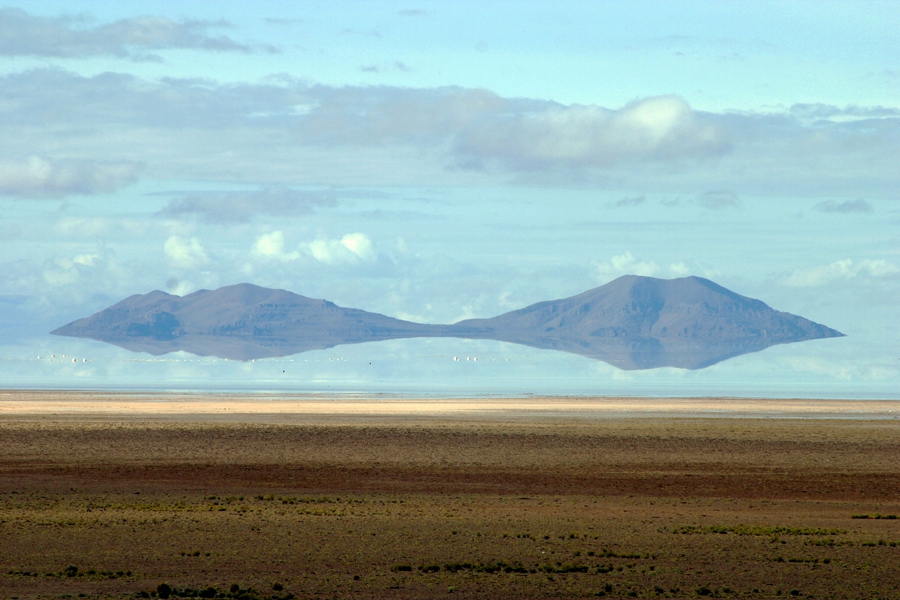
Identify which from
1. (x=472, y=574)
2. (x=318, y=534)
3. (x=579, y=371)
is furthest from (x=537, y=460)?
(x=579, y=371)

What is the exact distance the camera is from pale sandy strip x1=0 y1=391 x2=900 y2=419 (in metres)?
64.6

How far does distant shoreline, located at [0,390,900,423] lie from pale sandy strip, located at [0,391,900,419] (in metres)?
0.06

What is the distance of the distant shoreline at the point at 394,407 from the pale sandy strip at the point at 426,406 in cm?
6

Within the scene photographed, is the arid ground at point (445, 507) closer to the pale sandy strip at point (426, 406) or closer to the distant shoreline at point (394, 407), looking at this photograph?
the distant shoreline at point (394, 407)

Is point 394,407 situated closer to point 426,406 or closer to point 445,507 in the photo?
point 426,406

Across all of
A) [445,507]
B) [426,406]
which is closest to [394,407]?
[426,406]

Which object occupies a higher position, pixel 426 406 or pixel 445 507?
pixel 426 406

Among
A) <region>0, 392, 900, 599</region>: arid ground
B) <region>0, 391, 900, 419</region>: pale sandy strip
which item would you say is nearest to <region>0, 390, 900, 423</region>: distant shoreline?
<region>0, 391, 900, 419</region>: pale sandy strip

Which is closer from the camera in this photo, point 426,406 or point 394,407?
point 394,407

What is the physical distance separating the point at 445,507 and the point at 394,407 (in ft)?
128

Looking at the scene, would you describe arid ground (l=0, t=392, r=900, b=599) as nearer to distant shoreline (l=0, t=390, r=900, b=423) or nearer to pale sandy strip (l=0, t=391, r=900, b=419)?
distant shoreline (l=0, t=390, r=900, b=423)

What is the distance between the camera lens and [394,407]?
69.8 meters

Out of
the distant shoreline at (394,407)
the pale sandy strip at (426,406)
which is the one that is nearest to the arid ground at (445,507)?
the distant shoreline at (394,407)

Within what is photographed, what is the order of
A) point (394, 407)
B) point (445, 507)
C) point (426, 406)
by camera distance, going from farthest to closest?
point (426, 406), point (394, 407), point (445, 507)
